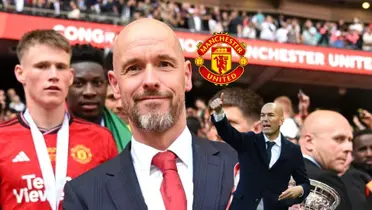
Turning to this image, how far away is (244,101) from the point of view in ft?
3.55

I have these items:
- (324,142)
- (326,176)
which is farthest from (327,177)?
(324,142)

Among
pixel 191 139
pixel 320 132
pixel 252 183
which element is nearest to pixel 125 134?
pixel 191 139

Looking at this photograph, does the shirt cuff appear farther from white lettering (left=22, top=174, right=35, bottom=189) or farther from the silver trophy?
white lettering (left=22, top=174, right=35, bottom=189)

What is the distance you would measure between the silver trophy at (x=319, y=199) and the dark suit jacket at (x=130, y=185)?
330 millimetres

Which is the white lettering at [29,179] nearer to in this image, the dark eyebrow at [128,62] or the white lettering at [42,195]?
the white lettering at [42,195]

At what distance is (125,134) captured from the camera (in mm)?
2418

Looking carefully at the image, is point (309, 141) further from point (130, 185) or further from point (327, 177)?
point (130, 185)

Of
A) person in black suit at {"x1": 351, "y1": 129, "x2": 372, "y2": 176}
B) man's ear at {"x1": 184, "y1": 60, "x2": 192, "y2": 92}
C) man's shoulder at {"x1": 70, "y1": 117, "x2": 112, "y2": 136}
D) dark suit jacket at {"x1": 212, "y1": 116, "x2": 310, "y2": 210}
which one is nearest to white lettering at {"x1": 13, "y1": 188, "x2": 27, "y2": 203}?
man's shoulder at {"x1": 70, "y1": 117, "x2": 112, "y2": 136}

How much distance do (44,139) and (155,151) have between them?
3.13ft

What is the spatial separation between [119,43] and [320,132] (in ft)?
1.58

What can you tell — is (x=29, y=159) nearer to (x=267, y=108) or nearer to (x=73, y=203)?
(x=73, y=203)

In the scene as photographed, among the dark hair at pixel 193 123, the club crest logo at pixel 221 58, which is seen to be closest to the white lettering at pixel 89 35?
the dark hair at pixel 193 123

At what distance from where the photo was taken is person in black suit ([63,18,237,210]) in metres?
1.11

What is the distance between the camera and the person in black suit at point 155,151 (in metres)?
1.11
